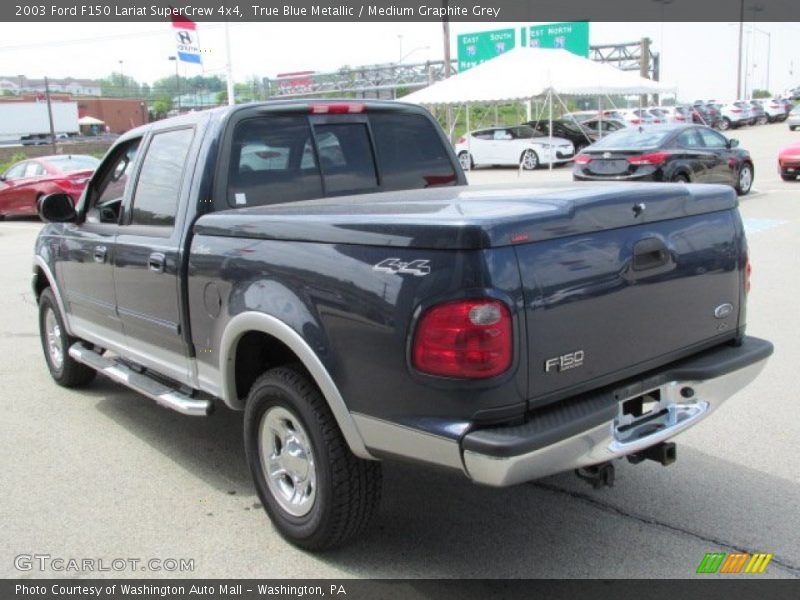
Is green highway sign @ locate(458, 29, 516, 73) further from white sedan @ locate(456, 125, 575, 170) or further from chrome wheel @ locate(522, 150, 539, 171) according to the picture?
chrome wheel @ locate(522, 150, 539, 171)

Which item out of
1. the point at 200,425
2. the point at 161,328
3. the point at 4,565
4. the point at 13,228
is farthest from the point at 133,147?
the point at 13,228

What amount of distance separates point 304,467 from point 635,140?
13.3 m

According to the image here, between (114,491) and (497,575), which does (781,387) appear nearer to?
(497,575)

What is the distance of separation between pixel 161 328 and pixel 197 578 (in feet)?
4.81

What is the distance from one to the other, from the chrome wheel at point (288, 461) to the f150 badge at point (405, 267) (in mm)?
904

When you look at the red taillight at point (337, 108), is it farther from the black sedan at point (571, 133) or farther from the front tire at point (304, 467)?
the black sedan at point (571, 133)

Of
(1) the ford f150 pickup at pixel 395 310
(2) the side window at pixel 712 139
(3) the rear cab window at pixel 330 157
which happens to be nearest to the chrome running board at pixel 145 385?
(1) the ford f150 pickup at pixel 395 310

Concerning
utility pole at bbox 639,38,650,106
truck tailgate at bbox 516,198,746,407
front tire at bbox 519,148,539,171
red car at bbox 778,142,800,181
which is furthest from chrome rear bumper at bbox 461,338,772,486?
utility pole at bbox 639,38,650,106

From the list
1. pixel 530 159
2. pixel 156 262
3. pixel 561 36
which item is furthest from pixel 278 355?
pixel 561 36

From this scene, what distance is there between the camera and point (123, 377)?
4734 mm

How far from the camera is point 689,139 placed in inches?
606

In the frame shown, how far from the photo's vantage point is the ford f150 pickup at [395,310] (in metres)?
2.72

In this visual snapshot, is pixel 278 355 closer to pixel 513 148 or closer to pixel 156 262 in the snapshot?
pixel 156 262

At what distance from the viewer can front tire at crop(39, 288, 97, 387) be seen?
5906mm
